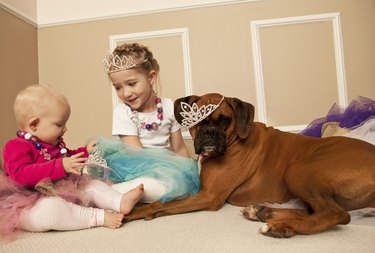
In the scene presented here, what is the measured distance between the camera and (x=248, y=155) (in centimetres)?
182

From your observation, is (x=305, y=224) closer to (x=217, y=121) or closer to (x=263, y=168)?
(x=263, y=168)

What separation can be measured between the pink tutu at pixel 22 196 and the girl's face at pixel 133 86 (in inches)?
29.4

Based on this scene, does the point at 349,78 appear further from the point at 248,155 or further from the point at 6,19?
the point at 6,19

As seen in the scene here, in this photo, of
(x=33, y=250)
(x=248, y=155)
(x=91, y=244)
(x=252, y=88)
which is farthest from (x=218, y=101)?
(x=252, y=88)

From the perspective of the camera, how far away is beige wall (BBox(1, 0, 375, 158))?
3.04m

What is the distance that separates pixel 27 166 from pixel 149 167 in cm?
60

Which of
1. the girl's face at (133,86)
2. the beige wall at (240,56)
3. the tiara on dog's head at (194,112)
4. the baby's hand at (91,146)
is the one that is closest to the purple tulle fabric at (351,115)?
the beige wall at (240,56)

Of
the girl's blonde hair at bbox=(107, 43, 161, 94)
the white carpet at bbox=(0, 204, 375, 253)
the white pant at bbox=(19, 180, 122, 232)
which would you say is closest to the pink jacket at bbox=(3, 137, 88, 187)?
the white pant at bbox=(19, 180, 122, 232)

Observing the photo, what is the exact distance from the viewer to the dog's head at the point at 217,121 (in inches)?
68.5

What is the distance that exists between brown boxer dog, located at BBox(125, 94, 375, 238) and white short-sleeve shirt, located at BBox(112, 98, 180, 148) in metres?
0.42

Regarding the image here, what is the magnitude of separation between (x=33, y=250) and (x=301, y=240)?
1016 millimetres

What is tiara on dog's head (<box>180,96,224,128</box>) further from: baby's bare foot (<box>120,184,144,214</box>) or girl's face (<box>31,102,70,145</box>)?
girl's face (<box>31,102,70,145</box>)

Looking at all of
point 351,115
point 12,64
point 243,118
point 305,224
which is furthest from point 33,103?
point 351,115

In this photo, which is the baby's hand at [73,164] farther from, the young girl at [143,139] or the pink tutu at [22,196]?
the young girl at [143,139]
